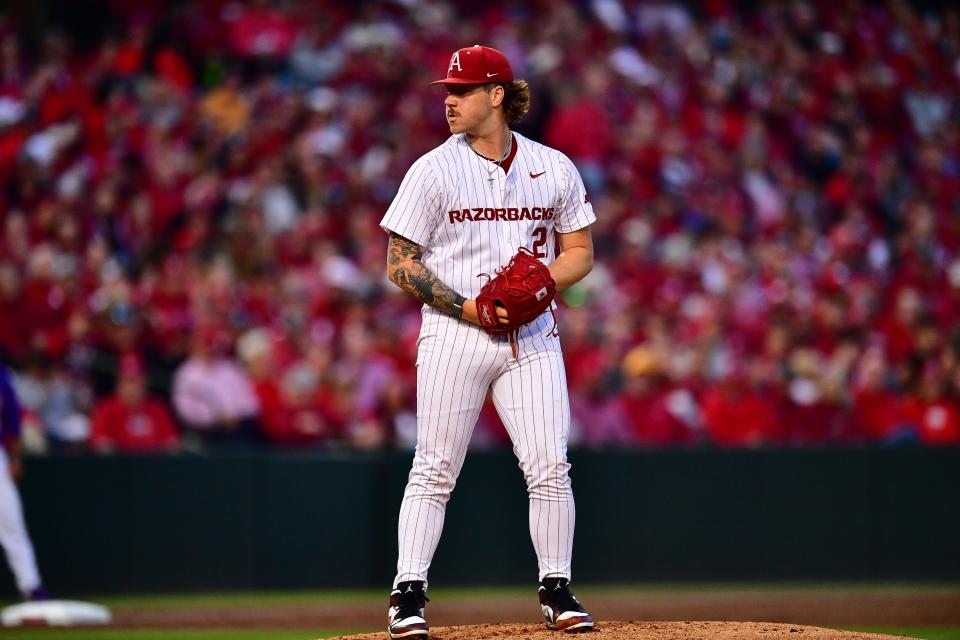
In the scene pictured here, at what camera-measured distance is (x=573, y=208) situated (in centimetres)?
556

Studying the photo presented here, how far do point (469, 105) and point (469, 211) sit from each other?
39 cm

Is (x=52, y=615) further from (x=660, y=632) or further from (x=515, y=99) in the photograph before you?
(x=515, y=99)

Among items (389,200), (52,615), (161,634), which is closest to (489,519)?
(161,634)

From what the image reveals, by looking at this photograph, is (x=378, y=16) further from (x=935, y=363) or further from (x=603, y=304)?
(x=935, y=363)

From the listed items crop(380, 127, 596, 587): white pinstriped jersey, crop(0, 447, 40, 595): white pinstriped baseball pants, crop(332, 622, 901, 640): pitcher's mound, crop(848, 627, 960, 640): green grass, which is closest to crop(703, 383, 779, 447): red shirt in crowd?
crop(848, 627, 960, 640): green grass

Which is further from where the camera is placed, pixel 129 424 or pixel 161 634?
pixel 129 424

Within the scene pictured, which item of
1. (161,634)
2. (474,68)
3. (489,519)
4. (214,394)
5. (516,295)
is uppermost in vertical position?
(474,68)

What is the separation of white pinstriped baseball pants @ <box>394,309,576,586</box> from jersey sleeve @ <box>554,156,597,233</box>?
1.41 ft

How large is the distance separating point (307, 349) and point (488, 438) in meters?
1.60

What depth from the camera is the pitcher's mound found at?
5.33 meters

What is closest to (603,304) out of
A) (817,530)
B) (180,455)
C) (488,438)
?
(488,438)

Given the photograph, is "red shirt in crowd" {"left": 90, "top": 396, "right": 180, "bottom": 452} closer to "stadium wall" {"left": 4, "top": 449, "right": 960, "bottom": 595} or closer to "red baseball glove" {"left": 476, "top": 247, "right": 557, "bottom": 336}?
"stadium wall" {"left": 4, "top": 449, "right": 960, "bottom": 595}

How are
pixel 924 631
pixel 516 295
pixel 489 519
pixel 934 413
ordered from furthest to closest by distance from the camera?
pixel 934 413
pixel 489 519
pixel 924 631
pixel 516 295

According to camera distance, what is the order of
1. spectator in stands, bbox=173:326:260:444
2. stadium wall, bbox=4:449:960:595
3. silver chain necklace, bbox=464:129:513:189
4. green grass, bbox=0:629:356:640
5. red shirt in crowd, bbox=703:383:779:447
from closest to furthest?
silver chain necklace, bbox=464:129:513:189 < green grass, bbox=0:629:356:640 < stadium wall, bbox=4:449:960:595 < spectator in stands, bbox=173:326:260:444 < red shirt in crowd, bbox=703:383:779:447
